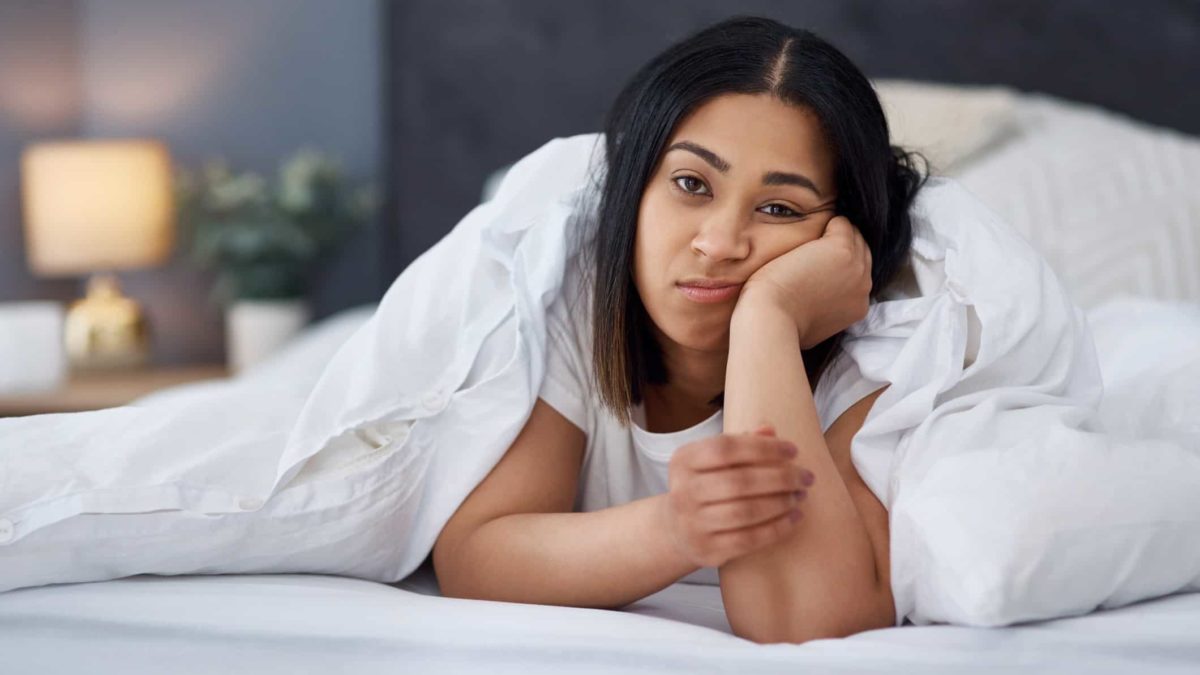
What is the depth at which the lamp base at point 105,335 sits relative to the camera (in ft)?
9.30

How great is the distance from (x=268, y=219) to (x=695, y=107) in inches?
81.5

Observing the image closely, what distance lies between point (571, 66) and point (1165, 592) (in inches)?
83.0

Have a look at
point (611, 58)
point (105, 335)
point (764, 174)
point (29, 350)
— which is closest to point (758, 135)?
point (764, 174)

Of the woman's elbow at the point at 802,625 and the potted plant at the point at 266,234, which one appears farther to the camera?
the potted plant at the point at 266,234

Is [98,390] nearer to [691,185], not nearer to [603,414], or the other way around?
[603,414]

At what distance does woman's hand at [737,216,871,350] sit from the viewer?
3.56ft

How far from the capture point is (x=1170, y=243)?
1.96m

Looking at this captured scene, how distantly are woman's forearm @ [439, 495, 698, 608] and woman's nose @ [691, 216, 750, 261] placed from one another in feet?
0.80

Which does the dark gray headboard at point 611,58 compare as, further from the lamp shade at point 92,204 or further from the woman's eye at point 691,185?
the woman's eye at point 691,185

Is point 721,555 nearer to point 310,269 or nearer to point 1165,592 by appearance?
point 1165,592

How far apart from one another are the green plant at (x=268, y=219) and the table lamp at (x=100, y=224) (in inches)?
5.9

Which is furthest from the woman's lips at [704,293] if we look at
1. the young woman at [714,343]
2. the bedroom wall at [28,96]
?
the bedroom wall at [28,96]

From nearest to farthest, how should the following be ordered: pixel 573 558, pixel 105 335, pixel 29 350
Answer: pixel 573 558 < pixel 29 350 < pixel 105 335

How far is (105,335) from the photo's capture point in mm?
2844
